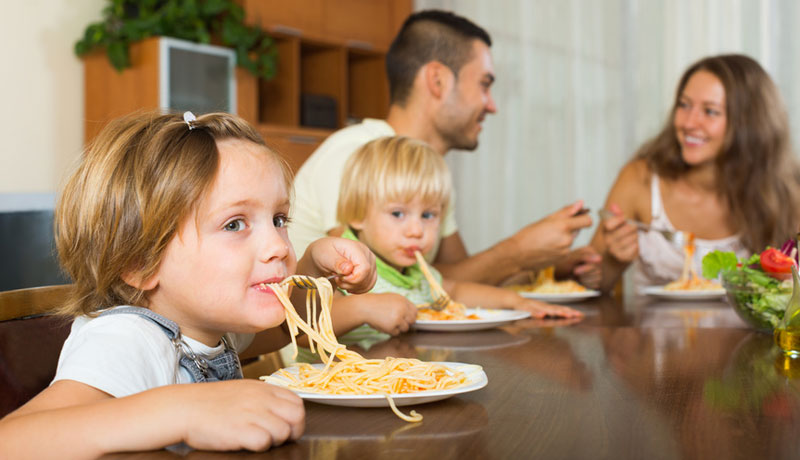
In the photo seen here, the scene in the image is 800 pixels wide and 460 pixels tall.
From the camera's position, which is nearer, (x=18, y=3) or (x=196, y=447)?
(x=196, y=447)

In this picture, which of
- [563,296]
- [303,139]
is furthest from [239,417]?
[303,139]

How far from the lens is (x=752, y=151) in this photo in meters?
2.80

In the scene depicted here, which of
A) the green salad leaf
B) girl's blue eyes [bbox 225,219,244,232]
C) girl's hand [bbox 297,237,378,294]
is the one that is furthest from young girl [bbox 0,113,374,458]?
the green salad leaf

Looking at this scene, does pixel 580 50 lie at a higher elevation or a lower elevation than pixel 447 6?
lower

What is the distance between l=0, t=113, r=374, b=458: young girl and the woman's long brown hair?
7.05ft

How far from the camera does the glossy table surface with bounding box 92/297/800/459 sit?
659 millimetres

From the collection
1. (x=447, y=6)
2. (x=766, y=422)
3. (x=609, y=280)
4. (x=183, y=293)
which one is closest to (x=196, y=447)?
(x=183, y=293)

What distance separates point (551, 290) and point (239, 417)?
1.63 meters

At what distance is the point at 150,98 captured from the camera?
13.6ft

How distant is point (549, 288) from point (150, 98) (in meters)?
2.72

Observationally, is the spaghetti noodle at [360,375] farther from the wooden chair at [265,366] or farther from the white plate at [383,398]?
the wooden chair at [265,366]

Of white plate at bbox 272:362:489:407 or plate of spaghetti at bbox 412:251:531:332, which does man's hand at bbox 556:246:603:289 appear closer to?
plate of spaghetti at bbox 412:251:531:332

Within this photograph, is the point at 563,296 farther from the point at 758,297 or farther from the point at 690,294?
the point at 758,297

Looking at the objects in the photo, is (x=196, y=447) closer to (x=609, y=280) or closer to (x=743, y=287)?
(x=743, y=287)
